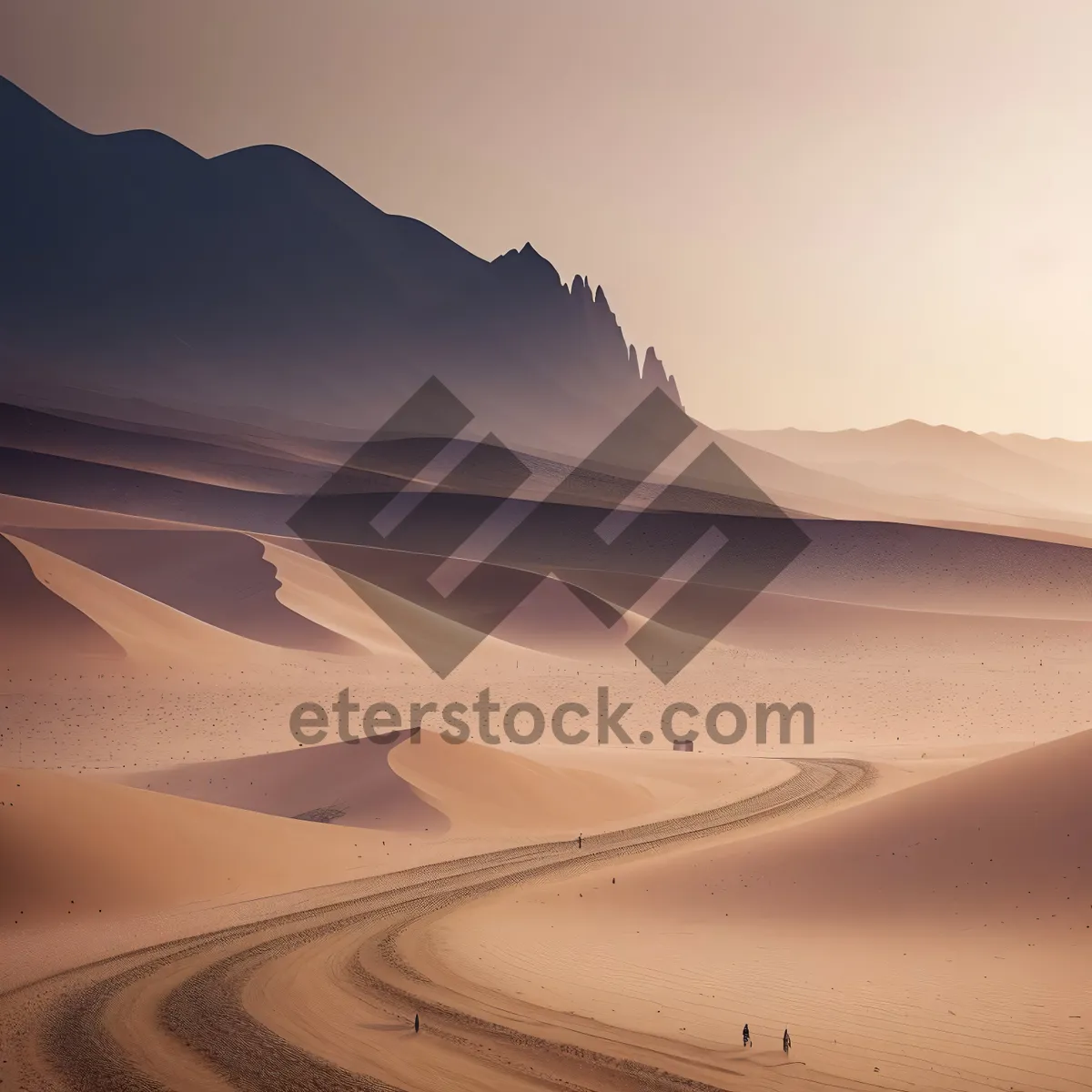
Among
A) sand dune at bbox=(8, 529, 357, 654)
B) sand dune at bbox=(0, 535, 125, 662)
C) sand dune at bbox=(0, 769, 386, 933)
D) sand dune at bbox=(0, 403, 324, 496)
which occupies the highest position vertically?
sand dune at bbox=(0, 403, 324, 496)

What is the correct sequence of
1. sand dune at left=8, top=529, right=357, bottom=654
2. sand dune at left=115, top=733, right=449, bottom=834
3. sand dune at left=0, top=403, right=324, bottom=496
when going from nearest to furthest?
sand dune at left=115, top=733, right=449, bottom=834, sand dune at left=8, top=529, right=357, bottom=654, sand dune at left=0, top=403, right=324, bottom=496

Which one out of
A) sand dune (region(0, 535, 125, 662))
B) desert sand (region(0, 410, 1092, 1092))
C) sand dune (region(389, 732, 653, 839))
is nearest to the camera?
desert sand (region(0, 410, 1092, 1092))

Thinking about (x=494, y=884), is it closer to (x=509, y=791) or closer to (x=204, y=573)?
(x=509, y=791)

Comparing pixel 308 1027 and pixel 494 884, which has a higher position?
pixel 494 884

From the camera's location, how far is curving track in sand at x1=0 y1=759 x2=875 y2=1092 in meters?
9.39

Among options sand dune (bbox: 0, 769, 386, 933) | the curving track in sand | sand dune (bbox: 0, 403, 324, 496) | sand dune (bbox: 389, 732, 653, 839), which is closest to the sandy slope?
the curving track in sand

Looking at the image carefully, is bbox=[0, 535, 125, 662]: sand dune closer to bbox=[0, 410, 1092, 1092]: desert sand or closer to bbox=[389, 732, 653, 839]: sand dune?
bbox=[0, 410, 1092, 1092]: desert sand

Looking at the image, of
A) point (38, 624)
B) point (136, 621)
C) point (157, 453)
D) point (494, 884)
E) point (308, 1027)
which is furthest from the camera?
point (157, 453)

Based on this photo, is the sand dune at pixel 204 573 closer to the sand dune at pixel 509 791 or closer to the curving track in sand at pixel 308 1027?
the sand dune at pixel 509 791

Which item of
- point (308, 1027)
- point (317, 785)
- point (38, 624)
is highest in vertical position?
point (38, 624)

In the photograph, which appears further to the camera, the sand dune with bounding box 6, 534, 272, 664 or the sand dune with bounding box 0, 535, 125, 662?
the sand dune with bounding box 6, 534, 272, 664

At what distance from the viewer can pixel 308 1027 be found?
10.7m

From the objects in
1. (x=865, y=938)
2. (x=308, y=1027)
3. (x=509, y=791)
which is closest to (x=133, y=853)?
(x=308, y=1027)

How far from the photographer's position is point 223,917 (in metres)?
15.9
